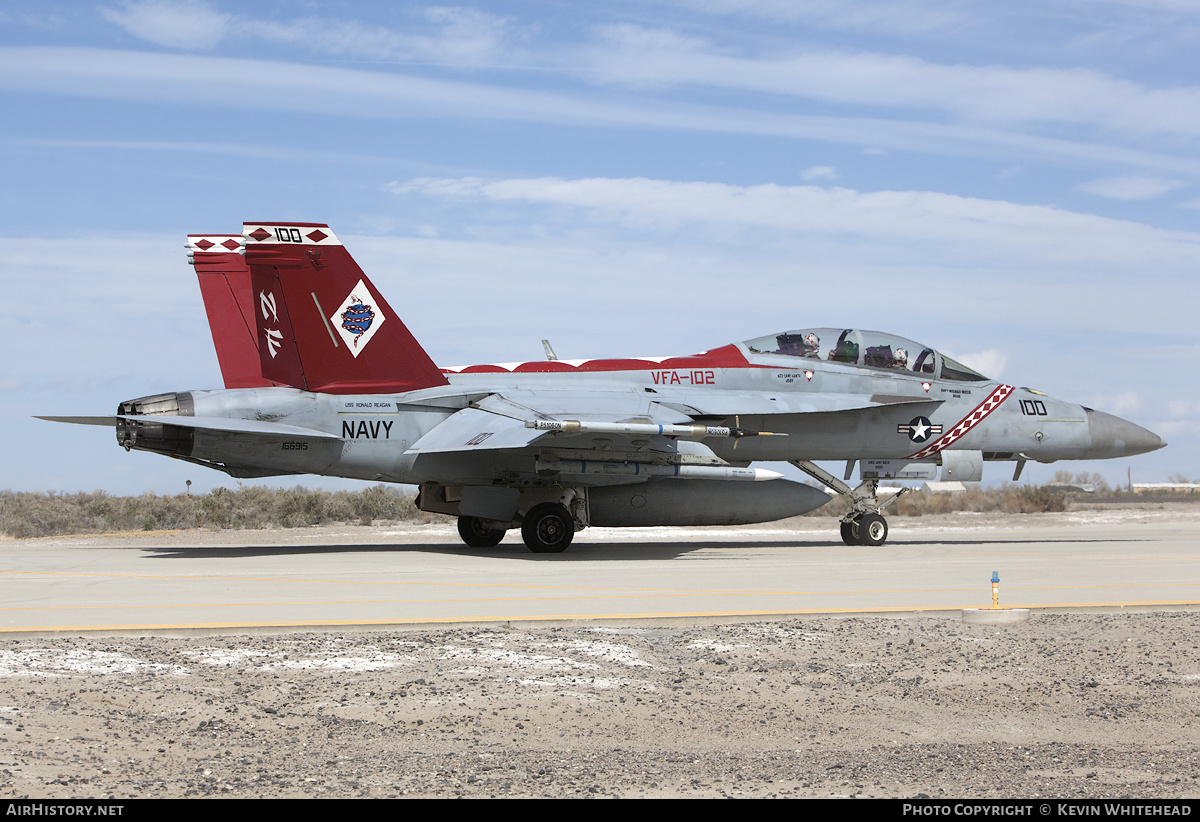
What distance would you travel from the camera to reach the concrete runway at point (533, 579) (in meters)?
9.35

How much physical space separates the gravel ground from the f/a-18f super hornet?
6668 mm

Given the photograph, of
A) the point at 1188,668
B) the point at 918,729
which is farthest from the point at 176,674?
the point at 1188,668

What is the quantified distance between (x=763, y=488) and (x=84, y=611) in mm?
11544

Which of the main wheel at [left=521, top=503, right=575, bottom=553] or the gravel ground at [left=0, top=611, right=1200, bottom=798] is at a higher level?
the main wheel at [left=521, top=503, right=575, bottom=553]

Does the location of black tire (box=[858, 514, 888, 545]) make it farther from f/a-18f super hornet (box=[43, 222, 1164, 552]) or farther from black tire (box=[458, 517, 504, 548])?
black tire (box=[458, 517, 504, 548])

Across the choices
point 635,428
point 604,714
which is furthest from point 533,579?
point 604,714

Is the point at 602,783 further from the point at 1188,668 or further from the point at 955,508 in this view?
the point at 955,508

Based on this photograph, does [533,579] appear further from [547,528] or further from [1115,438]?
[1115,438]

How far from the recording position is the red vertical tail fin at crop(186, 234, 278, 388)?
18.7m

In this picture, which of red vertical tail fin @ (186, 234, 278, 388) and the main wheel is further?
red vertical tail fin @ (186, 234, 278, 388)

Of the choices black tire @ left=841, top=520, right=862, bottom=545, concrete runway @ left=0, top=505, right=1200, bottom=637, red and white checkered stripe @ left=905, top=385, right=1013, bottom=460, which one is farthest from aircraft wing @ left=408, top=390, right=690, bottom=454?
red and white checkered stripe @ left=905, top=385, right=1013, bottom=460

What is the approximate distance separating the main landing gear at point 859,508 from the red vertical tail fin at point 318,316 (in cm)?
752

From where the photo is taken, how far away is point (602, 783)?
15.9 feet
